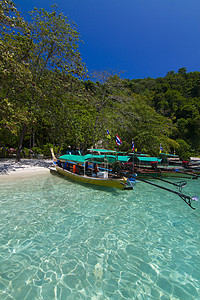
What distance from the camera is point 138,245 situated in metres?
5.40

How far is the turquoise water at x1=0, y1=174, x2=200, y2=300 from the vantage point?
12.4 ft

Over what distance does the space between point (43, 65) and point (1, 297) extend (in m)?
21.1

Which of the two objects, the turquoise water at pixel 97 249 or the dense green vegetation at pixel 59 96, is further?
the dense green vegetation at pixel 59 96

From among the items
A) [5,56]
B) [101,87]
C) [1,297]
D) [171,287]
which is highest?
[101,87]

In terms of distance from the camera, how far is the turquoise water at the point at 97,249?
377 centimetres

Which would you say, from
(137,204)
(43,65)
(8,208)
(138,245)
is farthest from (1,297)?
(43,65)

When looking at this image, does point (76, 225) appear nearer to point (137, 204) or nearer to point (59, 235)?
point (59, 235)

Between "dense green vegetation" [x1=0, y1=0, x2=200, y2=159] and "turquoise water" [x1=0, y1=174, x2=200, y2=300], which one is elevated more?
"dense green vegetation" [x1=0, y1=0, x2=200, y2=159]

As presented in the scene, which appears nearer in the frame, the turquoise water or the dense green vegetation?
the turquoise water

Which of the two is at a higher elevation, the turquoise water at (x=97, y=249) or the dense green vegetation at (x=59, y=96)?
the dense green vegetation at (x=59, y=96)

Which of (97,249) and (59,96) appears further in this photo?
(59,96)

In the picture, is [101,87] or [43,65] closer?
[43,65]

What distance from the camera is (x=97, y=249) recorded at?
5113mm

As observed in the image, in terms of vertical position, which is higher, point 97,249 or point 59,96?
point 59,96
